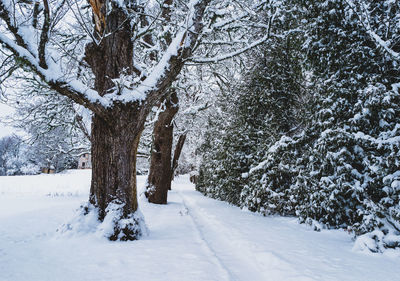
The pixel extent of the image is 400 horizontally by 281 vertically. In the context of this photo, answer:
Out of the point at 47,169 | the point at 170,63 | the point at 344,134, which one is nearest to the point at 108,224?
the point at 170,63

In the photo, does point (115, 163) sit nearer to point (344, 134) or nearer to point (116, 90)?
point (116, 90)

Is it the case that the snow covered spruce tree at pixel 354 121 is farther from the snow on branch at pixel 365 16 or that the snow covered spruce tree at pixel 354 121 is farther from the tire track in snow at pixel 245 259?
the tire track in snow at pixel 245 259

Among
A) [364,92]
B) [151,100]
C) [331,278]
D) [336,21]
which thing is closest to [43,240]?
[151,100]

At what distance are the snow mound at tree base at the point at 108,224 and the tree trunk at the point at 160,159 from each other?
470 cm

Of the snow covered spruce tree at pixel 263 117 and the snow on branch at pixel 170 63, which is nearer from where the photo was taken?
the snow on branch at pixel 170 63

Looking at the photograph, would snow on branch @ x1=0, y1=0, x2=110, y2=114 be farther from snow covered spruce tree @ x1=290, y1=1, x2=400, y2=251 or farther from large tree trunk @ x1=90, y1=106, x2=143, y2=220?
snow covered spruce tree @ x1=290, y1=1, x2=400, y2=251

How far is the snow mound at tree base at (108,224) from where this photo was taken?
3.75 m

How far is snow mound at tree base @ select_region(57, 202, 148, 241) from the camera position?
12.3 feet

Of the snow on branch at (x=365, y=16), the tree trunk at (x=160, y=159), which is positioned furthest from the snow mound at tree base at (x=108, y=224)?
the snow on branch at (x=365, y=16)

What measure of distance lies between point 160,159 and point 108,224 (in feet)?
16.7

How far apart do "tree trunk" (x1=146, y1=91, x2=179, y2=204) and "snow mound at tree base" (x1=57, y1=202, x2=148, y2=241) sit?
470cm

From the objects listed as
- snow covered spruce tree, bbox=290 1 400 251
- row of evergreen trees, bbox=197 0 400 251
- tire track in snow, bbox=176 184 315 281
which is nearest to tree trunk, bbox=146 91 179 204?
row of evergreen trees, bbox=197 0 400 251

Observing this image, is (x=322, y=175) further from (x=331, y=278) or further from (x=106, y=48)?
(x=106, y=48)

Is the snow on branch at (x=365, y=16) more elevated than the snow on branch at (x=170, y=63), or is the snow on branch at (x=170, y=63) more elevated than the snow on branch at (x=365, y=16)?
the snow on branch at (x=365, y=16)
